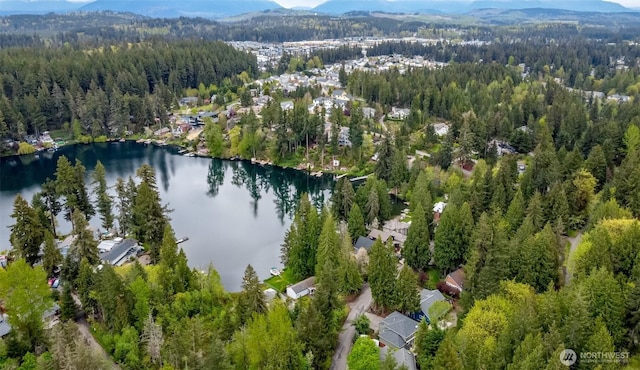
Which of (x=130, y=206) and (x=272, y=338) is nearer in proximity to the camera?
(x=272, y=338)

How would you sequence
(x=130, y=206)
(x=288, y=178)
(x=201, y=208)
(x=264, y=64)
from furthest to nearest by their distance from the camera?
(x=264, y=64) < (x=288, y=178) < (x=201, y=208) < (x=130, y=206)

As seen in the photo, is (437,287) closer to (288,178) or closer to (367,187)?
(367,187)

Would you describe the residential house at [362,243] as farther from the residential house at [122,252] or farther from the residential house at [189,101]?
the residential house at [189,101]

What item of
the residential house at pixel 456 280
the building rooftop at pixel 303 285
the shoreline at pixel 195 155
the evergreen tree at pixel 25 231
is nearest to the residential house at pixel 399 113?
the shoreline at pixel 195 155

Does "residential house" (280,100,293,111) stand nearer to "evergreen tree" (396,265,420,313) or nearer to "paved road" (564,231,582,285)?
"paved road" (564,231,582,285)

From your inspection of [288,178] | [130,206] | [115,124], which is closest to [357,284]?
[130,206]

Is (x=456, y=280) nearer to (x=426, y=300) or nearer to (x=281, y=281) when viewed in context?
(x=426, y=300)

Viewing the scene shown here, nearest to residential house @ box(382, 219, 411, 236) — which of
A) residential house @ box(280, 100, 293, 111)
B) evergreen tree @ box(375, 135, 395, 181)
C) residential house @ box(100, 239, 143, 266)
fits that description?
evergreen tree @ box(375, 135, 395, 181)
